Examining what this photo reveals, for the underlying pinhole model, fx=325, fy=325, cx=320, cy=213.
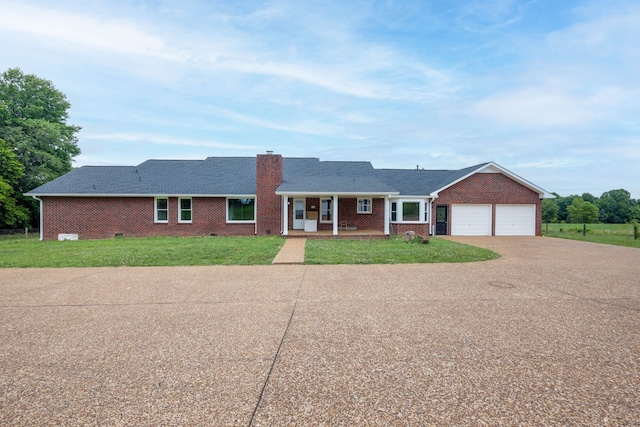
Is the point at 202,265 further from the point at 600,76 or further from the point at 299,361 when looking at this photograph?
the point at 600,76

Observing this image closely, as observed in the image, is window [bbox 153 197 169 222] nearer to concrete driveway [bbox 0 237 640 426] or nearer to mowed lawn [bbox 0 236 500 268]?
mowed lawn [bbox 0 236 500 268]

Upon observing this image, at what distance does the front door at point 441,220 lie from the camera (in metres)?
21.9

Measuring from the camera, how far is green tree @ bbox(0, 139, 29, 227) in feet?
85.3

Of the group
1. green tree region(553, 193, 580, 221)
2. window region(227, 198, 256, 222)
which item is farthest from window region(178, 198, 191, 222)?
green tree region(553, 193, 580, 221)

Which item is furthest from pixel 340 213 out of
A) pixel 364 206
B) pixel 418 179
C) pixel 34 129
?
pixel 34 129

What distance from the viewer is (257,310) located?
5680 millimetres

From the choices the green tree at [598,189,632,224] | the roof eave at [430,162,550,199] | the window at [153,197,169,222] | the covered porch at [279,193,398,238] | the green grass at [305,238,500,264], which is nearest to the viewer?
the green grass at [305,238,500,264]

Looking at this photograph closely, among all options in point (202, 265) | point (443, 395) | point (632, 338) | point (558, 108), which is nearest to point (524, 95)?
point (558, 108)

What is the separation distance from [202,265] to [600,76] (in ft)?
67.6

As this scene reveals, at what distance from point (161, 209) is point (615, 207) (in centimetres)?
7798

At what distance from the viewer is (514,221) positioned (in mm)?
21969

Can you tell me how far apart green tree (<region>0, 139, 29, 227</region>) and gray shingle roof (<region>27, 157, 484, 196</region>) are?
9.87 m

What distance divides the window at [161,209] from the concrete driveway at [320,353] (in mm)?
12331

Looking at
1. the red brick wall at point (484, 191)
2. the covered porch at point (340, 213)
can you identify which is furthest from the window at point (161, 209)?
the red brick wall at point (484, 191)
